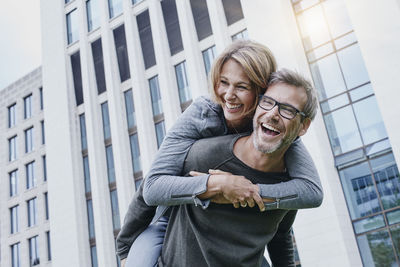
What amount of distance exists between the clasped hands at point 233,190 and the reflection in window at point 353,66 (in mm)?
15879

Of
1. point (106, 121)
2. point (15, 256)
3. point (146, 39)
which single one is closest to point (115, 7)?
point (146, 39)

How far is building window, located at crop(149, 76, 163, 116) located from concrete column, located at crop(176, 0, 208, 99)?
6.88 feet

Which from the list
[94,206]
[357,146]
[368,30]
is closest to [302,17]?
[368,30]

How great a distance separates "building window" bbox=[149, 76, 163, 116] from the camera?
2400cm

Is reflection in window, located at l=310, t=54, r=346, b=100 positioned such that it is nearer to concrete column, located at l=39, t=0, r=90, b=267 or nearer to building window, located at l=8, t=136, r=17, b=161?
concrete column, located at l=39, t=0, r=90, b=267

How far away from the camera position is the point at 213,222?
2.20 meters

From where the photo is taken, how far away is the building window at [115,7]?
27.2 meters

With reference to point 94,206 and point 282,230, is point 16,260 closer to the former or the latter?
point 94,206

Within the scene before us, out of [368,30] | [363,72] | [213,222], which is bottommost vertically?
[213,222]

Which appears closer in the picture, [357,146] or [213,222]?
[213,222]

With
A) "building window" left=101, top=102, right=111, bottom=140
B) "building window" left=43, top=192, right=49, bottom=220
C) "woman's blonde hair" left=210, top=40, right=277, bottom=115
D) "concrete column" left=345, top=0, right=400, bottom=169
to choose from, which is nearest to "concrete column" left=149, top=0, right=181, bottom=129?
"building window" left=101, top=102, right=111, bottom=140

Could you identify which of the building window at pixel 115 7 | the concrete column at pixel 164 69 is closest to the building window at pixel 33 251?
the concrete column at pixel 164 69

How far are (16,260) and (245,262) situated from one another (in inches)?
1283

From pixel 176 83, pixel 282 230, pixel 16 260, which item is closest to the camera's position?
pixel 282 230
